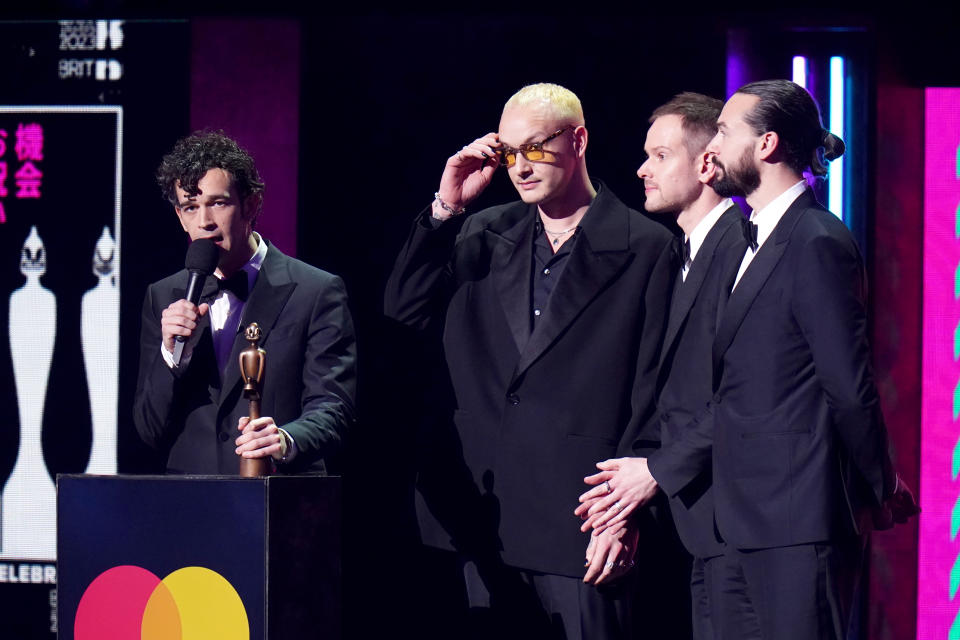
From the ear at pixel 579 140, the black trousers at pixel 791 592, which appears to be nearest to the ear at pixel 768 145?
the ear at pixel 579 140

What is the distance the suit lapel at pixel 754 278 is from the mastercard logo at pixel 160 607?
1273 mm

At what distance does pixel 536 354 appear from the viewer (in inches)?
118

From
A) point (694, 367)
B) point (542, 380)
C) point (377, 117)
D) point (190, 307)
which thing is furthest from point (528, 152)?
point (377, 117)

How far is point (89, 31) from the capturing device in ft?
13.8

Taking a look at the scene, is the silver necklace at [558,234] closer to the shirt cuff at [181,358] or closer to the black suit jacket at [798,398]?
the black suit jacket at [798,398]

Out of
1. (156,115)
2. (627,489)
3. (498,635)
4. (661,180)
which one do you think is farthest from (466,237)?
(156,115)

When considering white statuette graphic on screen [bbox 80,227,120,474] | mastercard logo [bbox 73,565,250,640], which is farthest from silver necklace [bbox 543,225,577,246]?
white statuette graphic on screen [bbox 80,227,120,474]

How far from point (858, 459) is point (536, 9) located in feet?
7.63

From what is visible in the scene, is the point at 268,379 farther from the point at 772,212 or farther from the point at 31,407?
the point at 31,407

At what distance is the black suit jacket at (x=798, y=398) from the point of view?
96.7 inches

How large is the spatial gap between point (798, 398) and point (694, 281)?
52cm

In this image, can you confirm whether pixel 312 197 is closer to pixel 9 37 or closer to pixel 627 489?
pixel 9 37

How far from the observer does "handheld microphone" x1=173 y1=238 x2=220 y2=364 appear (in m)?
2.72

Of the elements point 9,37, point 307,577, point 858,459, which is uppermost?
point 9,37
